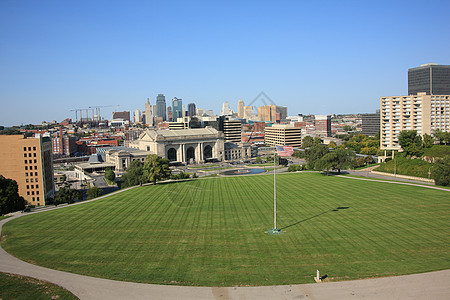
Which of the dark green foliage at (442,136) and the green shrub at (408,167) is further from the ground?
the dark green foliage at (442,136)

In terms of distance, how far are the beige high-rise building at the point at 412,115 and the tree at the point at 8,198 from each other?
8520 centimetres

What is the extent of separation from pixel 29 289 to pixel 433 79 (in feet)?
594

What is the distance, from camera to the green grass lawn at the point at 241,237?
2683 centimetres

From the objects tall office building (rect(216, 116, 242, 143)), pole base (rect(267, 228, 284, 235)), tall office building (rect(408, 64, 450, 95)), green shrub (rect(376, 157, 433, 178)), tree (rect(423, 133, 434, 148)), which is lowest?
pole base (rect(267, 228, 284, 235))

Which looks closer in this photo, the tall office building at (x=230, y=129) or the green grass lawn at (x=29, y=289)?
the green grass lawn at (x=29, y=289)

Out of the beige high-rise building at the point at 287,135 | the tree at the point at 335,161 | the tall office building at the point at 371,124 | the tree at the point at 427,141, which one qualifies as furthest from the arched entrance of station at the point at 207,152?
the tall office building at the point at 371,124

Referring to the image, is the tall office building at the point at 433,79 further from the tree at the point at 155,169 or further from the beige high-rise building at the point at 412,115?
the tree at the point at 155,169

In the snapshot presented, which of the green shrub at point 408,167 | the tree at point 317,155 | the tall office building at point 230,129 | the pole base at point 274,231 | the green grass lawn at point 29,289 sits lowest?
the green grass lawn at point 29,289

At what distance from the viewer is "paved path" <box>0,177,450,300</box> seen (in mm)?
22609

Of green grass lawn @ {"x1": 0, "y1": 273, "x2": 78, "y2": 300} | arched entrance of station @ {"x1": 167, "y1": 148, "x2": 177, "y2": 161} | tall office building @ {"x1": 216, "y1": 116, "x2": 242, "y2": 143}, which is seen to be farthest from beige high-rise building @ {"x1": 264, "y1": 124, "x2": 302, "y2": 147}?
green grass lawn @ {"x1": 0, "y1": 273, "x2": 78, "y2": 300}

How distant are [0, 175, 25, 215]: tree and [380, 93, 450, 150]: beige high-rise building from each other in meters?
85.2

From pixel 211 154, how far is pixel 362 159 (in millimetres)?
56146

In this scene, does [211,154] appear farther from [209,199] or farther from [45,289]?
[45,289]

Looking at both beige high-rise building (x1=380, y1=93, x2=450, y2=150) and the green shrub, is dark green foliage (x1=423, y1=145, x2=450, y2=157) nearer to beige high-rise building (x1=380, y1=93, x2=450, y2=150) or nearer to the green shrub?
the green shrub
